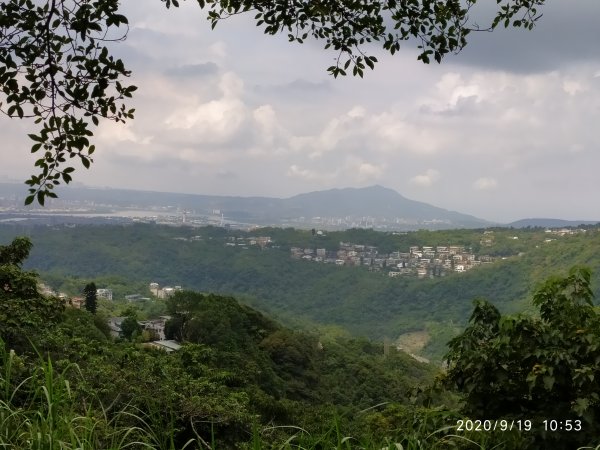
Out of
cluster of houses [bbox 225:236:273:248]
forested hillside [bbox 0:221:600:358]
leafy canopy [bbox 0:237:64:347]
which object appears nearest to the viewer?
leafy canopy [bbox 0:237:64:347]

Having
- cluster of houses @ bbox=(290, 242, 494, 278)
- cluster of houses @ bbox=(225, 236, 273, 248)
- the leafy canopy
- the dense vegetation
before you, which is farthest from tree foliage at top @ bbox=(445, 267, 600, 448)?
cluster of houses @ bbox=(225, 236, 273, 248)

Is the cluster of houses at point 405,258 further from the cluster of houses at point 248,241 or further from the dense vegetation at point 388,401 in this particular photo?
the dense vegetation at point 388,401

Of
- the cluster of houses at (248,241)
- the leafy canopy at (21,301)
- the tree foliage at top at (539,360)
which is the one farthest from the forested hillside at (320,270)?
the tree foliage at top at (539,360)

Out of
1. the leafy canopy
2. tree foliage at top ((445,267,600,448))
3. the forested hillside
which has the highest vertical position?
tree foliage at top ((445,267,600,448))

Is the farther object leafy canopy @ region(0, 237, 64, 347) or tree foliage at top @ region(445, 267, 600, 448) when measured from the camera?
leafy canopy @ region(0, 237, 64, 347)

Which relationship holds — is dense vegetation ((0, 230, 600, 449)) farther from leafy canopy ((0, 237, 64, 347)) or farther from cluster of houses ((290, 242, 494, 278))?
cluster of houses ((290, 242, 494, 278))

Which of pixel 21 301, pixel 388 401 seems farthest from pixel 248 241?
pixel 388 401
